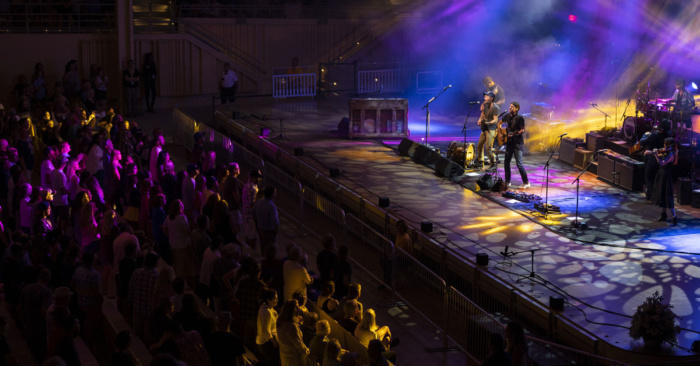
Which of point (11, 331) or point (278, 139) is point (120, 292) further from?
point (278, 139)

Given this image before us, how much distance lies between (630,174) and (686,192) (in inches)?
46.7

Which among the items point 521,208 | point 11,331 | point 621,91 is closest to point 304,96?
point 621,91

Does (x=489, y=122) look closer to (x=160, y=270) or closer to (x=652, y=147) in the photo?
(x=652, y=147)

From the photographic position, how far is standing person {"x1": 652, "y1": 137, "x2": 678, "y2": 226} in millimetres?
14414

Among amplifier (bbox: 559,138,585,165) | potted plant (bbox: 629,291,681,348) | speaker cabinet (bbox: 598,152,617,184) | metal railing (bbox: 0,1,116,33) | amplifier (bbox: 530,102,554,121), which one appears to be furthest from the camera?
metal railing (bbox: 0,1,116,33)

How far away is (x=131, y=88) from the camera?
23.6 metres

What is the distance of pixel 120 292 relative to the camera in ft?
36.1

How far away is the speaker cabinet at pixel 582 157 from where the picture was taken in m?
18.4

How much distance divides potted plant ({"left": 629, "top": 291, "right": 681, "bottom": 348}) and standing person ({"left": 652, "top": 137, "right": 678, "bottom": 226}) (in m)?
5.11

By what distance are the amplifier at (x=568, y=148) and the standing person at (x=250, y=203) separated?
8.21 m

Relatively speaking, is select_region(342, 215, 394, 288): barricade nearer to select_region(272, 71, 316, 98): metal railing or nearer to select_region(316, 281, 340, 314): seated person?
select_region(316, 281, 340, 314): seated person

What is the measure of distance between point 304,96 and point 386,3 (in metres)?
4.82

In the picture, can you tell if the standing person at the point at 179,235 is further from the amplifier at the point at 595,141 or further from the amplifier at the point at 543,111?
the amplifier at the point at 543,111

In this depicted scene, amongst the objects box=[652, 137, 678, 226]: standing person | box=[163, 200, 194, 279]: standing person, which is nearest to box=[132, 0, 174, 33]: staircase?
box=[163, 200, 194, 279]: standing person
